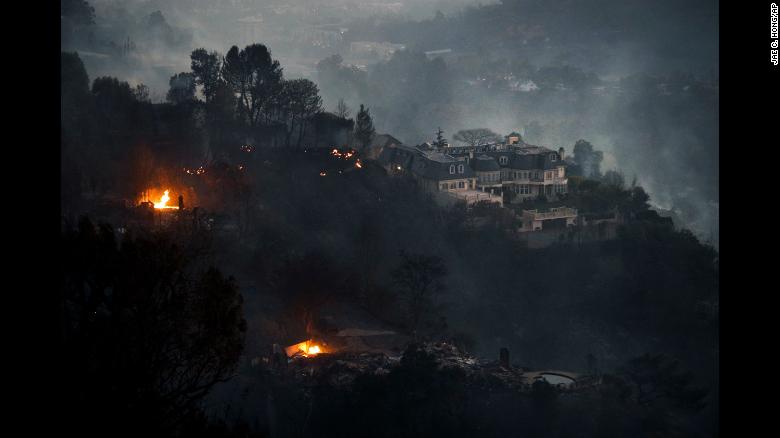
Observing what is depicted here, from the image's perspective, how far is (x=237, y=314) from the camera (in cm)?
1042

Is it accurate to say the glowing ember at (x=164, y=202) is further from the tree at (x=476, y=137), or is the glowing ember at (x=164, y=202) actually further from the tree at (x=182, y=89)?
the tree at (x=476, y=137)

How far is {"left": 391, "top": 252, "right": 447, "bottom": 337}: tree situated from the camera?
30.9 m

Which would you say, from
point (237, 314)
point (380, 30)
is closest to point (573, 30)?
point (380, 30)

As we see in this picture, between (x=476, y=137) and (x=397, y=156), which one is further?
(x=476, y=137)

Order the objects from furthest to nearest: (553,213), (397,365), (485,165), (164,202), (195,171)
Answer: (485,165), (553,213), (195,171), (164,202), (397,365)

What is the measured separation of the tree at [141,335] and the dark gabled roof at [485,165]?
29.3m

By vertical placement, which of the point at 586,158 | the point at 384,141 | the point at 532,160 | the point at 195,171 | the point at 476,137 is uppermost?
the point at 476,137

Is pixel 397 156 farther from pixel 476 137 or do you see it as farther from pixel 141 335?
pixel 141 335

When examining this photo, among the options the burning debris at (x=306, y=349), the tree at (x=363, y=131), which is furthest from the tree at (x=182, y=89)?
the burning debris at (x=306, y=349)

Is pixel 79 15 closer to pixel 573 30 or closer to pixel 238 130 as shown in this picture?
pixel 238 130

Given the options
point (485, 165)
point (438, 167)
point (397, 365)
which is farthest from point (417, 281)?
point (485, 165)

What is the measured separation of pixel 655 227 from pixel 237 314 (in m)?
32.5

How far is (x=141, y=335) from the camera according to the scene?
1018 cm

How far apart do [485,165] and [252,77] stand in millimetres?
12060
